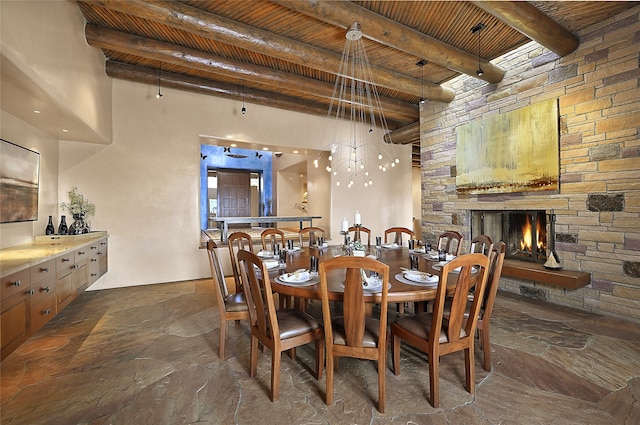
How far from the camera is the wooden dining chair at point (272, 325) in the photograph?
179 centimetres

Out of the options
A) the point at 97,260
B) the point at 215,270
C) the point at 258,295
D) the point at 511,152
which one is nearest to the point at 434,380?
the point at 258,295

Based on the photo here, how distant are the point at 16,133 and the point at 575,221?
20.9 feet

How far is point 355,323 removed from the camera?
1710 millimetres

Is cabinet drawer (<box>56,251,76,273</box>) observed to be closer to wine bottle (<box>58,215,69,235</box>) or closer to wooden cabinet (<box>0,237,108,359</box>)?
wooden cabinet (<box>0,237,108,359</box>)

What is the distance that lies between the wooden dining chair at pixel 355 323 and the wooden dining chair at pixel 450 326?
27cm

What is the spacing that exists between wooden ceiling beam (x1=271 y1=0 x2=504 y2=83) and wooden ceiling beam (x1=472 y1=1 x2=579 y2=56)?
0.71 metres

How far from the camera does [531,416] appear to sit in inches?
65.6

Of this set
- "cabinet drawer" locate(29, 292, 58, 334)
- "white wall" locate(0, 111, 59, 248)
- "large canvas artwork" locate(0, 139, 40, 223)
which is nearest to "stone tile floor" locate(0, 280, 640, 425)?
"cabinet drawer" locate(29, 292, 58, 334)

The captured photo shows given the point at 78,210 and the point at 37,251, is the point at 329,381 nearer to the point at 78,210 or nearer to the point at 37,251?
the point at 37,251

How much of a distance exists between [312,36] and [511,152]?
9.96 feet

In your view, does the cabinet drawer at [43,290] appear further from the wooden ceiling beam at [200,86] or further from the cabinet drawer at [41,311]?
the wooden ceiling beam at [200,86]

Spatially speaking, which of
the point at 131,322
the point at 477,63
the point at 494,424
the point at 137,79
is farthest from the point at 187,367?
the point at 477,63

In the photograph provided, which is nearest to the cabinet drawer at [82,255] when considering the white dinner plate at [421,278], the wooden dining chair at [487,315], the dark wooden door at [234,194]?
the white dinner plate at [421,278]

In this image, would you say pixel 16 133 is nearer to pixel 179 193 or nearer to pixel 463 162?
pixel 179 193
